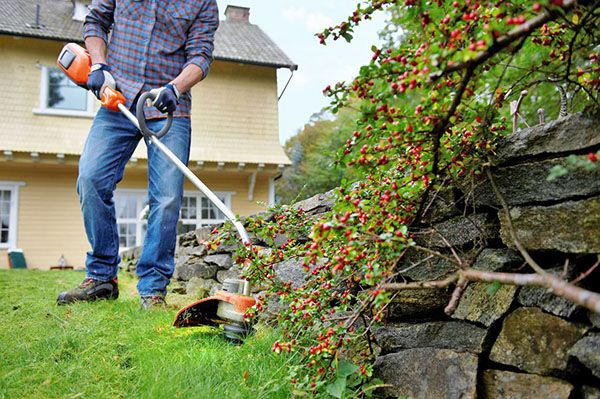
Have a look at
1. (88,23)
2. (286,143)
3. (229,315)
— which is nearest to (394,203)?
(229,315)

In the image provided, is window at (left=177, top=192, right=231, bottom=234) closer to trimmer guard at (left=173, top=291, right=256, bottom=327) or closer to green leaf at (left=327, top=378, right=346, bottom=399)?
trimmer guard at (left=173, top=291, right=256, bottom=327)

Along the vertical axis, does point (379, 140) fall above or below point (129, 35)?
below

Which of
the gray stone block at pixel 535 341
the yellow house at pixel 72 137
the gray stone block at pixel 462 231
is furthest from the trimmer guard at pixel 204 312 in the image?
the yellow house at pixel 72 137

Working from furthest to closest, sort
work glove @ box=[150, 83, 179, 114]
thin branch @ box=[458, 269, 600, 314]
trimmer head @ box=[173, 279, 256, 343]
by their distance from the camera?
work glove @ box=[150, 83, 179, 114]
trimmer head @ box=[173, 279, 256, 343]
thin branch @ box=[458, 269, 600, 314]

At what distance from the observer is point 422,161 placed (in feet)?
4.88

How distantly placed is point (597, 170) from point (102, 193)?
2506 mm

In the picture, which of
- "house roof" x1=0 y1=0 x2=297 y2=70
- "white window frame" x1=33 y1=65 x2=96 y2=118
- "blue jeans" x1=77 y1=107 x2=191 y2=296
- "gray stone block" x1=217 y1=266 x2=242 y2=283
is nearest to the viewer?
"blue jeans" x1=77 y1=107 x2=191 y2=296

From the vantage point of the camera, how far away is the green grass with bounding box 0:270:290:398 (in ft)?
4.89

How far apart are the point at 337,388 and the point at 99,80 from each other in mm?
2277

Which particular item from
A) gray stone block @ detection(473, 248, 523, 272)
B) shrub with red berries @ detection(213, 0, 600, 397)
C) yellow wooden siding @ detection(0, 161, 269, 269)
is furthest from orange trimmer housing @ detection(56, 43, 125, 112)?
yellow wooden siding @ detection(0, 161, 269, 269)

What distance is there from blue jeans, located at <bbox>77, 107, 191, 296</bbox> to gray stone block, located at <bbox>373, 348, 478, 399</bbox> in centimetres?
165

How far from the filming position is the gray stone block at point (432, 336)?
4.84 ft

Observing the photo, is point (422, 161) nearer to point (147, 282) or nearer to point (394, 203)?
point (394, 203)

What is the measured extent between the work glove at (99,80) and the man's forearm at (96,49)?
15 centimetres
